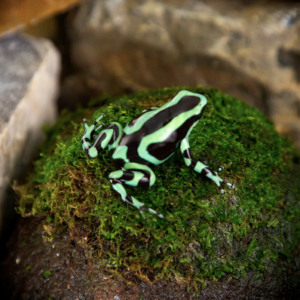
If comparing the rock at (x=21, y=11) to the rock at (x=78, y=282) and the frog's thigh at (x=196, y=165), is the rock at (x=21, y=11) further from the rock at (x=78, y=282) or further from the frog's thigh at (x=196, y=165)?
the frog's thigh at (x=196, y=165)

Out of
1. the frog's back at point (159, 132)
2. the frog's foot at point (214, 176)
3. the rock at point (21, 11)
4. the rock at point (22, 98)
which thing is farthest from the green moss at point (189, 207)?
the rock at point (21, 11)

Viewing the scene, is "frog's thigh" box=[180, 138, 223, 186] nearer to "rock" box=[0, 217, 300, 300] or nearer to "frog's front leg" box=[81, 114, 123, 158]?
"frog's front leg" box=[81, 114, 123, 158]

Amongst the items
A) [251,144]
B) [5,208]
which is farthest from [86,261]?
[251,144]

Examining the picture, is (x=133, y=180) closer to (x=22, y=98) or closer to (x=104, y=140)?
(x=104, y=140)

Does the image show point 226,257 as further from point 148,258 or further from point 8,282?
point 8,282

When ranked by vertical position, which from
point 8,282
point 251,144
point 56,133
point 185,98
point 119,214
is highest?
point 185,98

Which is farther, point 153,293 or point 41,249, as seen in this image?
point 41,249

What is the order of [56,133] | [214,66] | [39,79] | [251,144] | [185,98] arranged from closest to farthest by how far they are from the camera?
[185,98] → [251,144] → [56,133] → [39,79] → [214,66]
